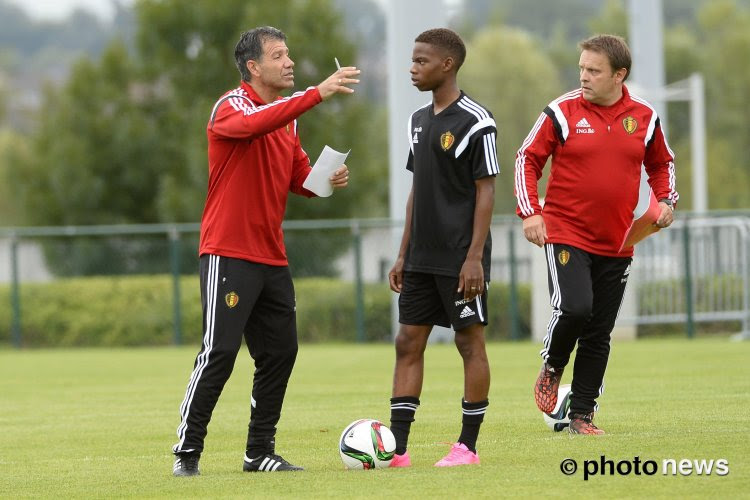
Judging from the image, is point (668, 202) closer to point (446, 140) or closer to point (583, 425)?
point (583, 425)

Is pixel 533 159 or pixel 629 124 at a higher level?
pixel 629 124

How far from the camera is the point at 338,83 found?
7.23m

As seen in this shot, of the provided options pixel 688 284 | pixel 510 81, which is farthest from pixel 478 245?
pixel 510 81

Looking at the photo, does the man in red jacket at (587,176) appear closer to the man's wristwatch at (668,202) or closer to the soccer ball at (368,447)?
the man's wristwatch at (668,202)

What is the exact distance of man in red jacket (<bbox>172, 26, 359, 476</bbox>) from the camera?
7.43 meters

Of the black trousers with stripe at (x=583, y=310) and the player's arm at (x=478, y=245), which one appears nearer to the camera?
the player's arm at (x=478, y=245)

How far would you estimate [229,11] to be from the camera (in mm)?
31547

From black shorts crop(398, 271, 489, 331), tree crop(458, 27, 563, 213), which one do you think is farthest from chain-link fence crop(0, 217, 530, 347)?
tree crop(458, 27, 563, 213)

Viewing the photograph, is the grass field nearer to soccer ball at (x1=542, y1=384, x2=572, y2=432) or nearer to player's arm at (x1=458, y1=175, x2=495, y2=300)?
soccer ball at (x1=542, y1=384, x2=572, y2=432)

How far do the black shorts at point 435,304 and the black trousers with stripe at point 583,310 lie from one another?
3.42ft

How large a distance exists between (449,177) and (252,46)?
51.7 inches

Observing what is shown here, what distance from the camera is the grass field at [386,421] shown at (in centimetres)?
678

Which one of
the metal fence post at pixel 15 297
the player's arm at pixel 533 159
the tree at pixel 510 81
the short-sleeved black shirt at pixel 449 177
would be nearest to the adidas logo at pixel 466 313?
the short-sleeved black shirt at pixel 449 177

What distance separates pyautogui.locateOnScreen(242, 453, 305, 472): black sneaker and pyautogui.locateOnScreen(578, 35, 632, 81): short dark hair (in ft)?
10.1
